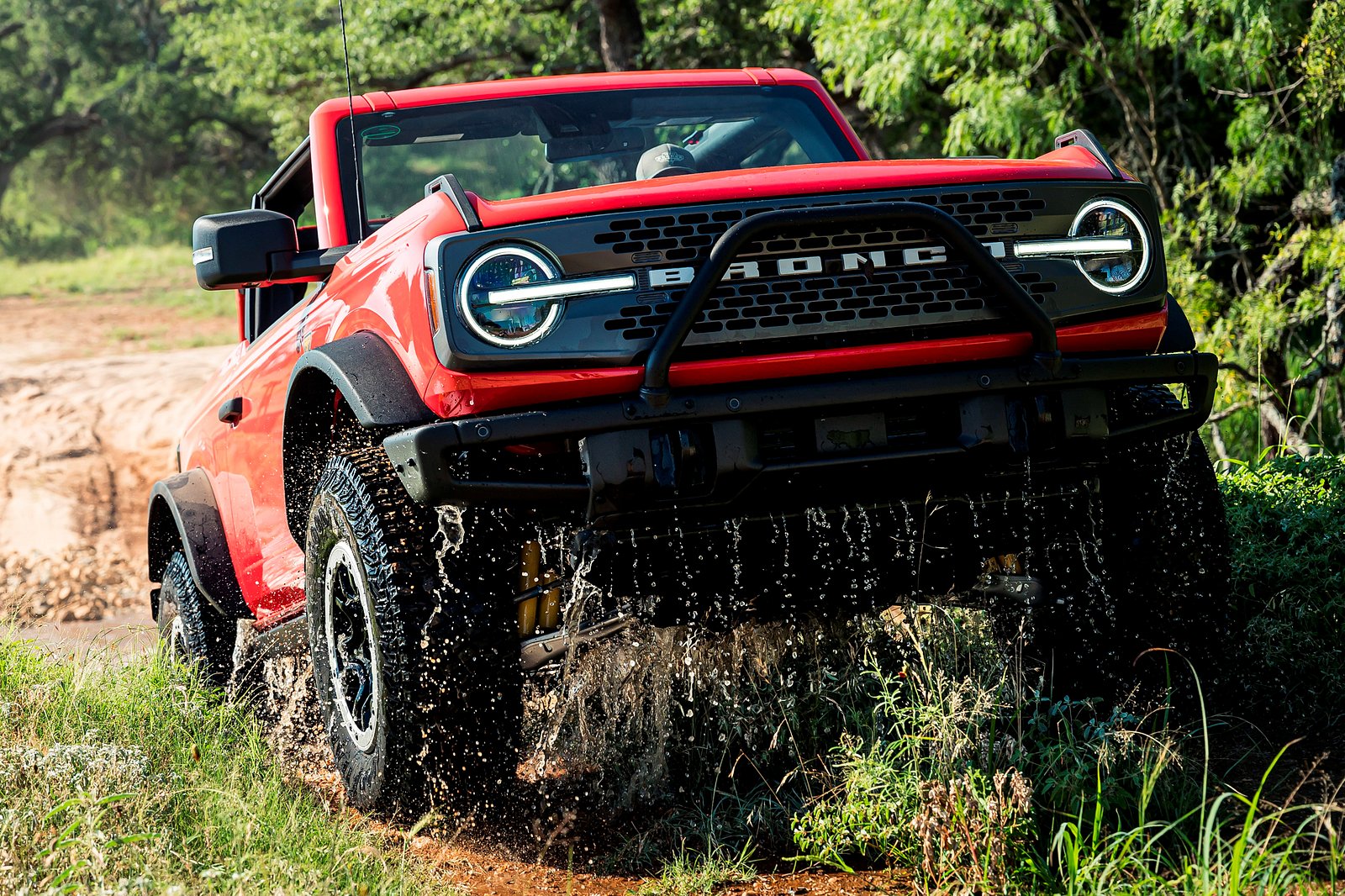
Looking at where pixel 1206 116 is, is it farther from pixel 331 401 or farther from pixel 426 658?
pixel 426 658

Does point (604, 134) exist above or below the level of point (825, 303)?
above

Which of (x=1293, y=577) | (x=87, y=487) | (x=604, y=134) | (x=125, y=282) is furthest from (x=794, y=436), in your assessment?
(x=125, y=282)

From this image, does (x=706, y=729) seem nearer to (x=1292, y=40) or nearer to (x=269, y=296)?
(x=269, y=296)

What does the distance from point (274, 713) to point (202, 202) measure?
28.1 metres

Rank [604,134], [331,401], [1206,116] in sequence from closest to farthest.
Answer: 1. [331,401]
2. [604,134]
3. [1206,116]

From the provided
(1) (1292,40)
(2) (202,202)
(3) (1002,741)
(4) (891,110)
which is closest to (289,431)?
(3) (1002,741)

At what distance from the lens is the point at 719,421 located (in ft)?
8.85

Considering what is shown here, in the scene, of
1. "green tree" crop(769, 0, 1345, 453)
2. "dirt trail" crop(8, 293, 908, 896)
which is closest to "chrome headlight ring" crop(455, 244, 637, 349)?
"dirt trail" crop(8, 293, 908, 896)

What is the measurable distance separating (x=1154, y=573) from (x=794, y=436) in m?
1.10

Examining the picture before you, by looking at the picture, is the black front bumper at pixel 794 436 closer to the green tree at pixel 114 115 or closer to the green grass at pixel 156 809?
the green grass at pixel 156 809

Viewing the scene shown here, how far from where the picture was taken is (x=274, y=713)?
173 inches

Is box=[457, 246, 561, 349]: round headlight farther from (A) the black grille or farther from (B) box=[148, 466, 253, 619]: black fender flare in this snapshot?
(B) box=[148, 466, 253, 619]: black fender flare

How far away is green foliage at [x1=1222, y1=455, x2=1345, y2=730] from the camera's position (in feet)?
12.5

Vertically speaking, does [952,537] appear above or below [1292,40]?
below
